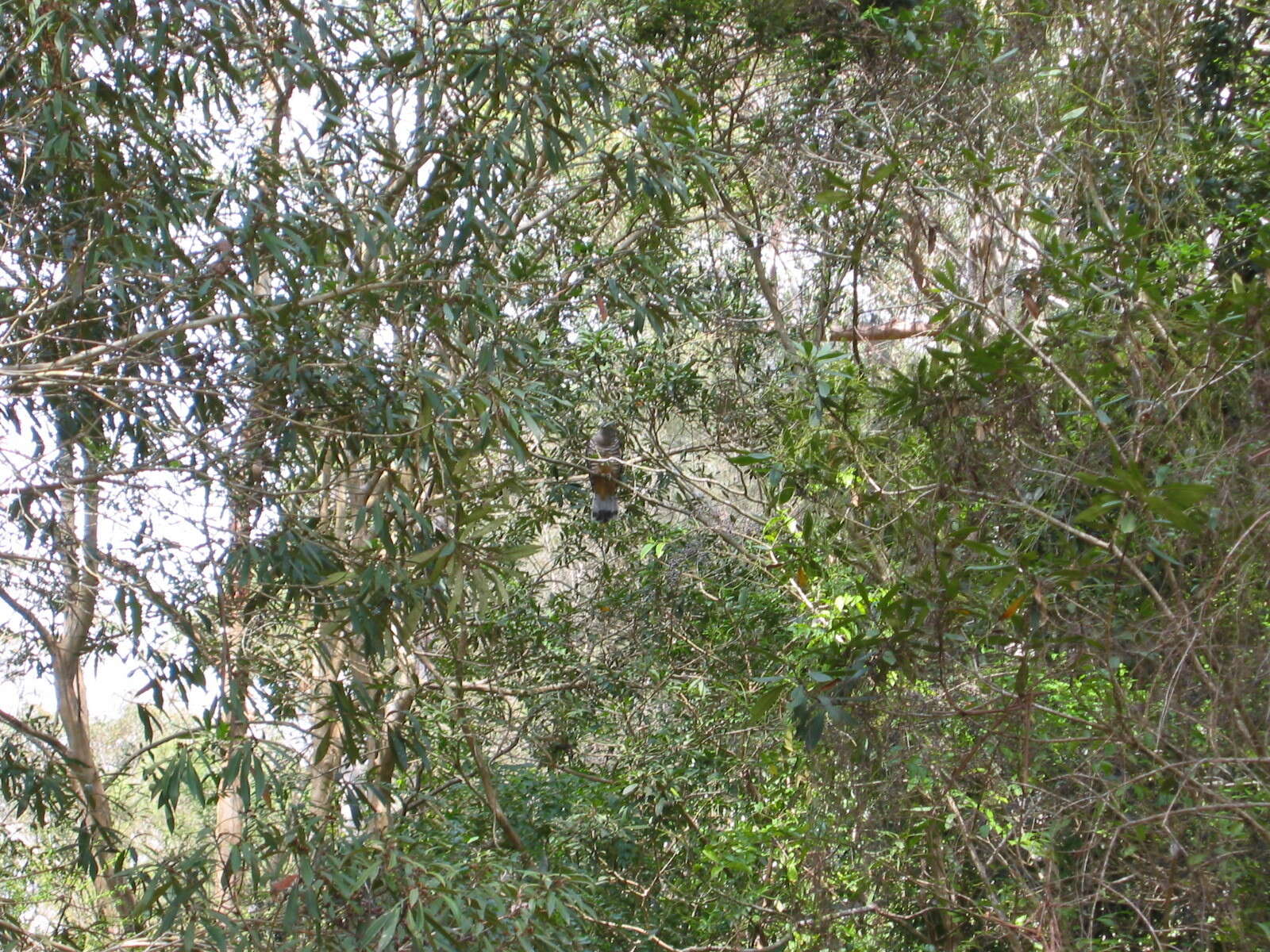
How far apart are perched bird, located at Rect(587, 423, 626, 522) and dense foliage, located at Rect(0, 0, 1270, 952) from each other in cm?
19

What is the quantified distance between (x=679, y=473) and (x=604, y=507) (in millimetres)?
384

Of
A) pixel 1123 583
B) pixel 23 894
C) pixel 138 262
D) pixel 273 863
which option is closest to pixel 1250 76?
pixel 1123 583

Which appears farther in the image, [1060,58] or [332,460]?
[1060,58]

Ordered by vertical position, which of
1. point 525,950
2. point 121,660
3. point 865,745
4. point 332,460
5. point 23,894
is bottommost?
point 525,950

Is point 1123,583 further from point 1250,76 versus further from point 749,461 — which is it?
point 1250,76

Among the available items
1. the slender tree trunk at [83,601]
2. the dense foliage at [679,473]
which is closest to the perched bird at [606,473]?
the dense foliage at [679,473]

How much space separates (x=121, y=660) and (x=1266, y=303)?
9.07 feet

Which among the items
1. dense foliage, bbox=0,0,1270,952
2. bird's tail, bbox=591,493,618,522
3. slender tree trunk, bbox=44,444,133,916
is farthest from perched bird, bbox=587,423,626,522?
slender tree trunk, bbox=44,444,133,916

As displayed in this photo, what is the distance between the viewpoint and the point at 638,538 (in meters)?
4.59

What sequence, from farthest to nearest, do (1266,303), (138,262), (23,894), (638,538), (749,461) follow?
(638,538)
(23,894)
(749,461)
(138,262)
(1266,303)

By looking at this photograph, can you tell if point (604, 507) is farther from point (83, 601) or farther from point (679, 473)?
point (83, 601)

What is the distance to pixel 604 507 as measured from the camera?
4.16 m

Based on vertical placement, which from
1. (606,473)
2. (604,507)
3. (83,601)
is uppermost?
(606,473)

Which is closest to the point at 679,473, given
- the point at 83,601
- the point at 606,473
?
the point at 606,473
